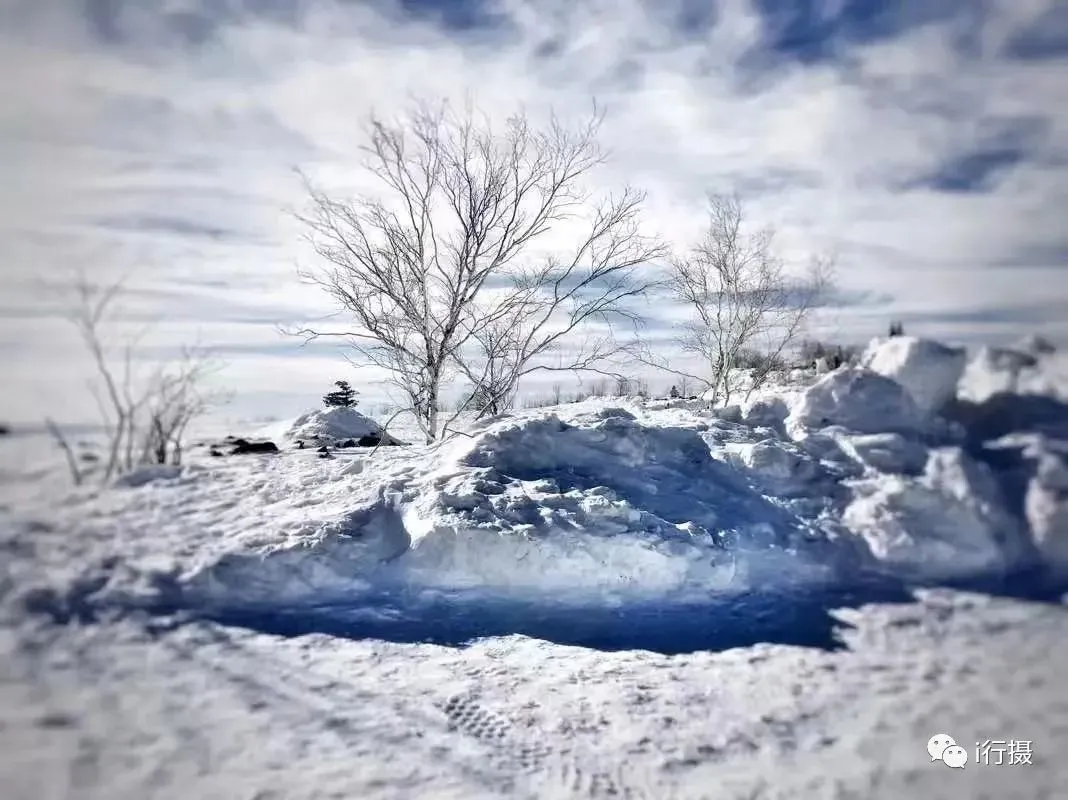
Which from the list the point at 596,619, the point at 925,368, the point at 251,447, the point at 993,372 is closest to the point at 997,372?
the point at 993,372

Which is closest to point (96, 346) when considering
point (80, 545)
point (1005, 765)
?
point (80, 545)

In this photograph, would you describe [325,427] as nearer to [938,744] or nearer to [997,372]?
[938,744]

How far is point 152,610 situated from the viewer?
273 centimetres

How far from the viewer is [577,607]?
3.13 m

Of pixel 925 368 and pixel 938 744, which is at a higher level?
pixel 925 368

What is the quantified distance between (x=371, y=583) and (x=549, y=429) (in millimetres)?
1243

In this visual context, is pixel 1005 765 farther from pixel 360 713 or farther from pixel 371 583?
pixel 371 583

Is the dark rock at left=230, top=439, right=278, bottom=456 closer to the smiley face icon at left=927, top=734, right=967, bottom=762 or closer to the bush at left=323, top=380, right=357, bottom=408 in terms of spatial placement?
the bush at left=323, top=380, right=357, bottom=408

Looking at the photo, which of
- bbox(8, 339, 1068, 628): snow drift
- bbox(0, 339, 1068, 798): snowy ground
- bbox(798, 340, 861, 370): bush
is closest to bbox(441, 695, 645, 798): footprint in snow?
bbox(0, 339, 1068, 798): snowy ground

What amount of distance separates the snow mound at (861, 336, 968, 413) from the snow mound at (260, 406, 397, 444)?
2.81m

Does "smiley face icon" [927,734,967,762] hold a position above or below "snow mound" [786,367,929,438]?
below

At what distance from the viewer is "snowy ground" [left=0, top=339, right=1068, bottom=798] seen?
7.63ft

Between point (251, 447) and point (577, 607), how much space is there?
180cm

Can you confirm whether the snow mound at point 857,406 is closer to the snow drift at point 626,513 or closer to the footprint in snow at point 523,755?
the snow drift at point 626,513
